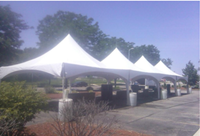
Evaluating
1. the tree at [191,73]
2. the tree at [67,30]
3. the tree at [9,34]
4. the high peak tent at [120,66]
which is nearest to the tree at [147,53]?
the tree at [191,73]

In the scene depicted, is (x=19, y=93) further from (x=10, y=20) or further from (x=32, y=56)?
(x=32, y=56)

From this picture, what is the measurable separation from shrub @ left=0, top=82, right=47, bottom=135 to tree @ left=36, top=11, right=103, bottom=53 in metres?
25.9

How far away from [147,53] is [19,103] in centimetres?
4909


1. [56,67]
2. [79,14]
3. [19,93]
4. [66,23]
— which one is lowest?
[19,93]

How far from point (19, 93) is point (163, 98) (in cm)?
1637

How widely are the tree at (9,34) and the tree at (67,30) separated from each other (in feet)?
16.4

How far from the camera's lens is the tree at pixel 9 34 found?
25531mm

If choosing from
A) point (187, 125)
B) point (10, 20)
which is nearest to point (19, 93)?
point (187, 125)

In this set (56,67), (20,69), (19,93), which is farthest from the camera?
(20,69)

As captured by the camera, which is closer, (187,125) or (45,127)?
(45,127)

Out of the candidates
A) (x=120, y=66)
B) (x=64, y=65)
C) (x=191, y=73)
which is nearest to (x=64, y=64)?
(x=64, y=65)

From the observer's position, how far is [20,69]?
10.6 meters

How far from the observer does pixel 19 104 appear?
5.00m

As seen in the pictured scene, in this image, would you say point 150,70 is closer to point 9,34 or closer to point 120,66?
point 120,66
